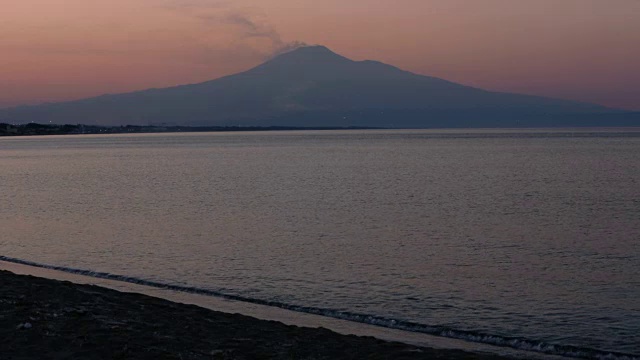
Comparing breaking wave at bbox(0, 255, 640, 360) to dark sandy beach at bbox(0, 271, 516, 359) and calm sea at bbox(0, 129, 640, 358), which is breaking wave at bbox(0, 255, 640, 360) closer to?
calm sea at bbox(0, 129, 640, 358)

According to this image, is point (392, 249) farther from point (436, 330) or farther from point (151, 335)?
point (151, 335)

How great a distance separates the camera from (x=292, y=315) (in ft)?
55.5

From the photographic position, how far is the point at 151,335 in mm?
12781

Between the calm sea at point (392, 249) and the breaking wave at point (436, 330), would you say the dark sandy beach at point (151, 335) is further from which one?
the calm sea at point (392, 249)

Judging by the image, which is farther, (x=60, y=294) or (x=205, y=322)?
(x=60, y=294)

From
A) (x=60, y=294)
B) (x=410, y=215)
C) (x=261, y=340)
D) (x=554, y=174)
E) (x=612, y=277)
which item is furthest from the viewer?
(x=554, y=174)

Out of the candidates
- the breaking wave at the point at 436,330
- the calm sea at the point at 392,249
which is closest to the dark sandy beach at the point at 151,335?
the breaking wave at the point at 436,330

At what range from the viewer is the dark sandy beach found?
11.7 m

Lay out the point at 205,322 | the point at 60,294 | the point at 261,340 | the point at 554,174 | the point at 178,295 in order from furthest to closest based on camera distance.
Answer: the point at 554,174 < the point at 178,295 < the point at 60,294 < the point at 205,322 < the point at 261,340

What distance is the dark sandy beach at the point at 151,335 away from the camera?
11.7m

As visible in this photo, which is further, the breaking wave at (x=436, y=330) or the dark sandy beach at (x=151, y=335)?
the breaking wave at (x=436, y=330)

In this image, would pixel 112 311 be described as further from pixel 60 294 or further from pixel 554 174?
pixel 554 174

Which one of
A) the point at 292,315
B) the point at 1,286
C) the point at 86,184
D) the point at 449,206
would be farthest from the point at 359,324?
the point at 86,184

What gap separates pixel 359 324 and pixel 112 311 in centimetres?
507
